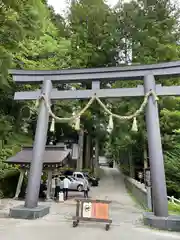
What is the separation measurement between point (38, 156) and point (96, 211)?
104 inches

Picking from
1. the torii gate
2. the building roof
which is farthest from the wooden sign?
the building roof

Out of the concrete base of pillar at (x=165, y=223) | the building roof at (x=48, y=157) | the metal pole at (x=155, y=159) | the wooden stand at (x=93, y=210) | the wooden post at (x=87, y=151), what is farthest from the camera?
the wooden post at (x=87, y=151)

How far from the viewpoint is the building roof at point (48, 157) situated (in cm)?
1272

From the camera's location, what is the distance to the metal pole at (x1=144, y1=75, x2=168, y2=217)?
650 centimetres

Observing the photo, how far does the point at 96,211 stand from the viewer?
629cm

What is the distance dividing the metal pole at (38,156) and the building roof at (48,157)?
512 centimetres

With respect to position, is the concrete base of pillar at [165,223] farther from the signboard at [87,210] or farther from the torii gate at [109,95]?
the signboard at [87,210]

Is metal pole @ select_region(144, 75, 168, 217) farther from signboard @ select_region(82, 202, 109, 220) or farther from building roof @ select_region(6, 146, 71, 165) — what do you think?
building roof @ select_region(6, 146, 71, 165)

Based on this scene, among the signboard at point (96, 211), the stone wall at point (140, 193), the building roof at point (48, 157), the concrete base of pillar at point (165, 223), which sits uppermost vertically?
the building roof at point (48, 157)

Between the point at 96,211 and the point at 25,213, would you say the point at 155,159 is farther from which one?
the point at 25,213

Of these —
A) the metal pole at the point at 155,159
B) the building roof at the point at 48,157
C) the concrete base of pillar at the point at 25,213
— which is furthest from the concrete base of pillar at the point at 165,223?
the building roof at the point at 48,157

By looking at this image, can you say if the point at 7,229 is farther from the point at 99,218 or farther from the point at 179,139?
the point at 179,139

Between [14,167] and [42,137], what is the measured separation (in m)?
7.53

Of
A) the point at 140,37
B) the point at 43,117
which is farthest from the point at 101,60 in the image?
the point at 43,117
